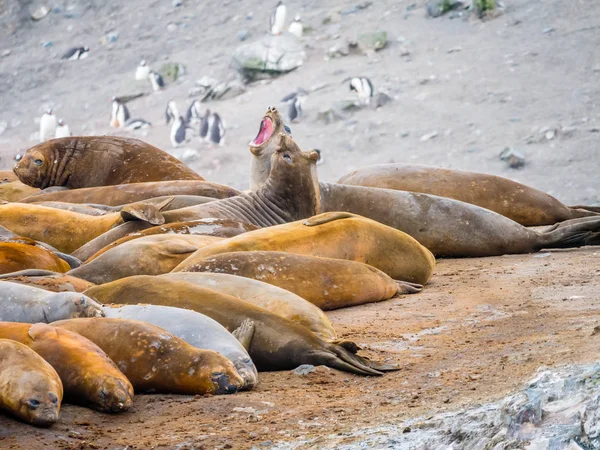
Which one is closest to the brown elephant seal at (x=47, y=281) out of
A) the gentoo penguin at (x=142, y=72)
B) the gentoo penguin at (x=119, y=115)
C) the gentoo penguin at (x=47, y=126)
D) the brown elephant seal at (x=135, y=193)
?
the brown elephant seal at (x=135, y=193)

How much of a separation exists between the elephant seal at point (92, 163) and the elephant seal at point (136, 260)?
4.05 meters

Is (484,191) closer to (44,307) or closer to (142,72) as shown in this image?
(44,307)

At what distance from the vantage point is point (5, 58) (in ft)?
97.7

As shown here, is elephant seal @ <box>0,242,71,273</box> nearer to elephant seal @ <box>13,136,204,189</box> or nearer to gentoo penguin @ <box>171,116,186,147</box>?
elephant seal @ <box>13,136,204,189</box>

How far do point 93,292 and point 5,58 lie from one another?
1051 inches

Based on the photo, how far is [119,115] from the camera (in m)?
23.2

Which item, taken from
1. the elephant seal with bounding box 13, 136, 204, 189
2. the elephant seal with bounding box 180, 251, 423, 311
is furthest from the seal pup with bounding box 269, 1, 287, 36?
the elephant seal with bounding box 180, 251, 423, 311

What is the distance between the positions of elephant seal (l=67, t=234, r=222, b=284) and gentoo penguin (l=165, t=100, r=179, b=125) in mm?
16763

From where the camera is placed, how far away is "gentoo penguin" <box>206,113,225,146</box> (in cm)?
2064

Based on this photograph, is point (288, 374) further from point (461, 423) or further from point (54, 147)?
point (54, 147)

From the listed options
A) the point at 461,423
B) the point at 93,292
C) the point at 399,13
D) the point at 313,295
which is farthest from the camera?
the point at 399,13

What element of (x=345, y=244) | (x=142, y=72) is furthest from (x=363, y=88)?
(x=345, y=244)

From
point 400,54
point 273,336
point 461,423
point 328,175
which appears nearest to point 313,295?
point 273,336

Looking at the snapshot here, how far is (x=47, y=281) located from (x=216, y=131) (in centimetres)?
1610
